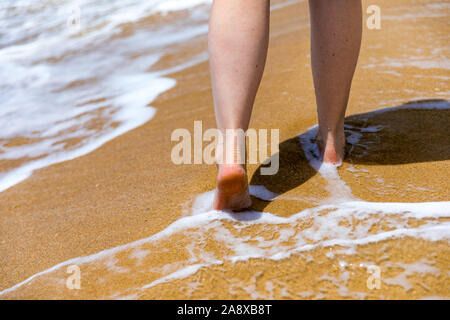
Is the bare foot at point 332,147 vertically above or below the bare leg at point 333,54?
below

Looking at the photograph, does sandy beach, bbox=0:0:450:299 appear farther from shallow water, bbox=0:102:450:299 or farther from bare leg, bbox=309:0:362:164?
bare leg, bbox=309:0:362:164

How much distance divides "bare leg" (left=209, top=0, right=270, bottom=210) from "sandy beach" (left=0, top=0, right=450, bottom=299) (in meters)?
0.19

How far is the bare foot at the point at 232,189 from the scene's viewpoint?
1221mm

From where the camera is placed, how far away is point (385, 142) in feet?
5.65

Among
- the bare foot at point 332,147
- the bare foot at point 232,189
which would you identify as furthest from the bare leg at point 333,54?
the bare foot at point 232,189

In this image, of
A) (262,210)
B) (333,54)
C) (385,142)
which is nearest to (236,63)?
(333,54)

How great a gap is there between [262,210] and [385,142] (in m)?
0.66

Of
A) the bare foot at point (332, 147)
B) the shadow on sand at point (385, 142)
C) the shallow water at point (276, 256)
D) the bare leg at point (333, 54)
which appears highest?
the bare leg at point (333, 54)

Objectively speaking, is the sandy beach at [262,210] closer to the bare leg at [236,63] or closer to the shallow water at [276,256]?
the shallow water at [276,256]

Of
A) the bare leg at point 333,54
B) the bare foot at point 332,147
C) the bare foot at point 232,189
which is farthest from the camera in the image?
the bare foot at point 332,147

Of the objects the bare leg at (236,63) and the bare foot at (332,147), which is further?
the bare foot at (332,147)

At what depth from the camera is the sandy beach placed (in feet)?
3.56

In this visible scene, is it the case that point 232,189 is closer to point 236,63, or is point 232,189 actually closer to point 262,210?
point 262,210
